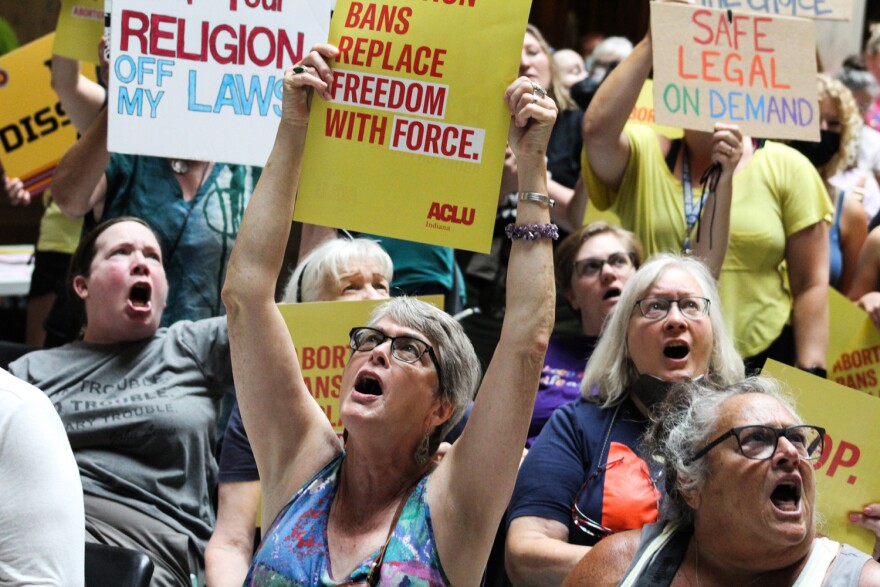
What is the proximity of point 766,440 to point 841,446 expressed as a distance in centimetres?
65

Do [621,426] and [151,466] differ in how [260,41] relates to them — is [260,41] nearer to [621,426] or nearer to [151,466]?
[151,466]

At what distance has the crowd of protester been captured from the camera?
98.8 inches

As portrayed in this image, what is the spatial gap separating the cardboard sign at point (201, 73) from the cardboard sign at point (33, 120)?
1773mm

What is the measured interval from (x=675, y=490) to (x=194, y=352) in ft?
5.13

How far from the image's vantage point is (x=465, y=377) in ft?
9.09

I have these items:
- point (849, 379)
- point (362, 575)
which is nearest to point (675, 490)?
point (362, 575)

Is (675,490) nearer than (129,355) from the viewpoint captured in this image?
Yes

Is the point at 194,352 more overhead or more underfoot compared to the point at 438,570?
more overhead

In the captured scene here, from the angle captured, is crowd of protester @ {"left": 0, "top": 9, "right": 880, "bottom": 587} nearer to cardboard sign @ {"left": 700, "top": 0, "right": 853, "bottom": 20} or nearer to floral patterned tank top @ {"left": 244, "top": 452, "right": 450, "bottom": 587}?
floral patterned tank top @ {"left": 244, "top": 452, "right": 450, "bottom": 587}

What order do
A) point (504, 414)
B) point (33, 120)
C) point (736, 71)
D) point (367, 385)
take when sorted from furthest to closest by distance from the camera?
point (33, 120) → point (736, 71) → point (367, 385) → point (504, 414)

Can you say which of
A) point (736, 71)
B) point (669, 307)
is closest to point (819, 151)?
point (736, 71)

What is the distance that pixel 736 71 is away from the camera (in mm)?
4051

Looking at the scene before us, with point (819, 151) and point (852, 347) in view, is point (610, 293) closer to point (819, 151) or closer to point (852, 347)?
point (852, 347)

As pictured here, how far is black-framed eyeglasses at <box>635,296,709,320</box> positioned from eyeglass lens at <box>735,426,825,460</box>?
860 mm
